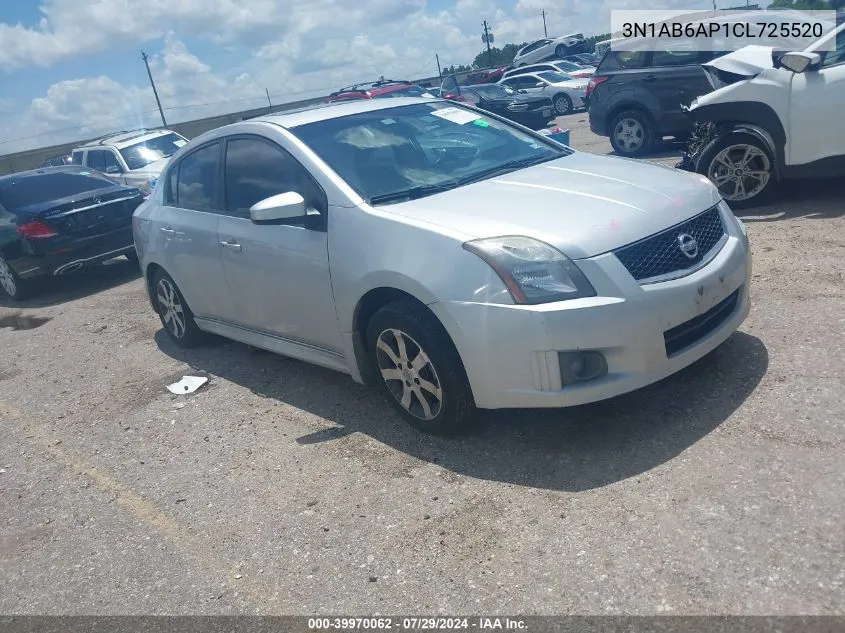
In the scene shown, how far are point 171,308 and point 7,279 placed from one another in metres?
4.65

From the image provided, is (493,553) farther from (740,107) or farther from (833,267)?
(740,107)

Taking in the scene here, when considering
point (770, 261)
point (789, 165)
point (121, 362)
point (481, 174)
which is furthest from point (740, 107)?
point (121, 362)

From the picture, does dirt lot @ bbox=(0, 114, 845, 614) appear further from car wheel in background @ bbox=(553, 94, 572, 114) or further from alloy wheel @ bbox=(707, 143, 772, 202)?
car wheel in background @ bbox=(553, 94, 572, 114)

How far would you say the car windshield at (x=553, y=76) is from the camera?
25.6 metres

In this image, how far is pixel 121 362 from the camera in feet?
20.9

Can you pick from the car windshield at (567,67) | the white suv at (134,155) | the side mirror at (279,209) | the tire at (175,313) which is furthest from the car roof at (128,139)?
the car windshield at (567,67)

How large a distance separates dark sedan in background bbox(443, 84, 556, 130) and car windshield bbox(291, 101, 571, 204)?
13.7 metres

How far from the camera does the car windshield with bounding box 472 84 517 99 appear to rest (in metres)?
21.3

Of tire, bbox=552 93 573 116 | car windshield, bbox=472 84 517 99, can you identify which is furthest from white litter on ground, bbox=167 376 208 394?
tire, bbox=552 93 573 116

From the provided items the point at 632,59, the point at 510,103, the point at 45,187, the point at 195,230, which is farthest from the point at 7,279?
the point at 510,103

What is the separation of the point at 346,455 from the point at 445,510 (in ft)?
2.73

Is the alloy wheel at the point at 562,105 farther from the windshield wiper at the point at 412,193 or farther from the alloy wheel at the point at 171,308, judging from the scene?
the windshield wiper at the point at 412,193

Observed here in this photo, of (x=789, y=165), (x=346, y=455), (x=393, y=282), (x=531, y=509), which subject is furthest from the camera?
(x=789, y=165)

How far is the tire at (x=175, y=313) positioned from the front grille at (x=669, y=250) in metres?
3.67
